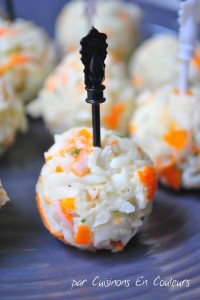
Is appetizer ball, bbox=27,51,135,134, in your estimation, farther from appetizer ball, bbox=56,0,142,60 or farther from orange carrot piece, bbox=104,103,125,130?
appetizer ball, bbox=56,0,142,60

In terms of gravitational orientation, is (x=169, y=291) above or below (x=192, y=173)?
below

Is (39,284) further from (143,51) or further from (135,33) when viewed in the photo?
(135,33)

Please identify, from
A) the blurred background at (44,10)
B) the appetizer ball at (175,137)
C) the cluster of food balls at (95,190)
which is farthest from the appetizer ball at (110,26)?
the cluster of food balls at (95,190)

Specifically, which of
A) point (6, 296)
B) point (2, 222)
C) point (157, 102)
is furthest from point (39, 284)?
point (157, 102)

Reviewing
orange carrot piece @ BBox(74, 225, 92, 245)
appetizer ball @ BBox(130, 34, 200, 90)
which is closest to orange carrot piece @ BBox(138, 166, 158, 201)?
orange carrot piece @ BBox(74, 225, 92, 245)

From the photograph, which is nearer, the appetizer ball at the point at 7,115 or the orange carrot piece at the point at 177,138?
the orange carrot piece at the point at 177,138

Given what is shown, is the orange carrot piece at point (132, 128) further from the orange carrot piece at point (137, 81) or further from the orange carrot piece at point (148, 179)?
the orange carrot piece at point (137, 81)

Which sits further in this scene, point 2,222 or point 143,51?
point 143,51
